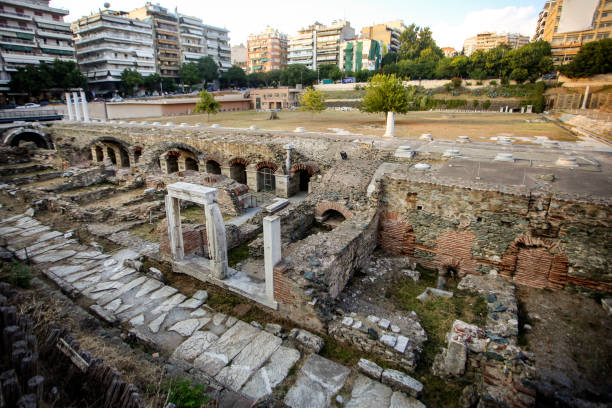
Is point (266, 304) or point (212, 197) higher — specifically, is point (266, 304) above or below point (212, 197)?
below

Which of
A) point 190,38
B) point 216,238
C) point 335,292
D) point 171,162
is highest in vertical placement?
point 190,38

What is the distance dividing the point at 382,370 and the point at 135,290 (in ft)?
18.6

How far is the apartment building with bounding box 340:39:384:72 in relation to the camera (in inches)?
3182

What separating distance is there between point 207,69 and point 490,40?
3879 inches

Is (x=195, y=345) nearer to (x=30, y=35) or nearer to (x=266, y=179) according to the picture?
(x=266, y=179)

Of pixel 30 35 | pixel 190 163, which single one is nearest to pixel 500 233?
pixel 190 163

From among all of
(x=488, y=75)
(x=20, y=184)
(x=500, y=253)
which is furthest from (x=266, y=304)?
(x=488, y=75)

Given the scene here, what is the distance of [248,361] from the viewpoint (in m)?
5.41

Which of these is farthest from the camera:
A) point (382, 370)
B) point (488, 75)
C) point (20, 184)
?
point (488, 75)

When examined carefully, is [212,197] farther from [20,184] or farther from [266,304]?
[20,184]

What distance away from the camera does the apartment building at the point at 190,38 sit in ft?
239

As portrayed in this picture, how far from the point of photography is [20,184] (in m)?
16.5

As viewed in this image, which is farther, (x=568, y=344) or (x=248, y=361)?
(x=568, y=344)

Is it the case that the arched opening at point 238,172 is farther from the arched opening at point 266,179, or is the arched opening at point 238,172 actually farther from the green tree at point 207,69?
the green tree at point 207,69
